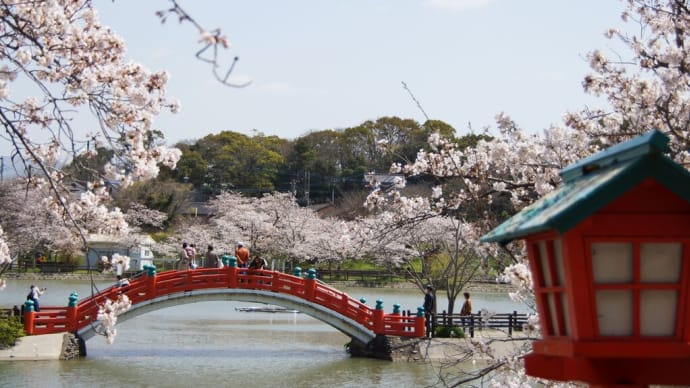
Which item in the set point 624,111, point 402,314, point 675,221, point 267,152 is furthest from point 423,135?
point 675,221

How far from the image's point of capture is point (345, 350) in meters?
18.7

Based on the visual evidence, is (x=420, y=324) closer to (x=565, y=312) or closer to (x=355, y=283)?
(x=565, y=312)

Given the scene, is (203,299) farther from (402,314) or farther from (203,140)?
(203,140)

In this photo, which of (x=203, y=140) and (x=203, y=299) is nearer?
(x=203, y=299)

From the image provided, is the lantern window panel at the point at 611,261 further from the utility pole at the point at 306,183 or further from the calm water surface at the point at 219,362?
the utility pole at the point at 306,183

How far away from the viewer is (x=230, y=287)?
56.9 ft

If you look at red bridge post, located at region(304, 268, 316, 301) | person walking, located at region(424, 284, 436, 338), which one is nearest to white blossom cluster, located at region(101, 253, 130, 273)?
red bridge post, located at region(304, 268, 316, 301)

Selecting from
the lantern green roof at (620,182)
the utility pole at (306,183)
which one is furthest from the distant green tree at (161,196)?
the lantern green roof at (620,182)

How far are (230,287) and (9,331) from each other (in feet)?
13.2

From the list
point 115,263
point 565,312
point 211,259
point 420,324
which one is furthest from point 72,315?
point 565,312

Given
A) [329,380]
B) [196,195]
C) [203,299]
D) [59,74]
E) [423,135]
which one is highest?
[423,135]

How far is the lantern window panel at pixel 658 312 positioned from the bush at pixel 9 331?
13.8 meters

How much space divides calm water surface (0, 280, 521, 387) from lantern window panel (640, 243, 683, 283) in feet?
37.6

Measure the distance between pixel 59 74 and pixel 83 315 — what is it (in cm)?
1137
